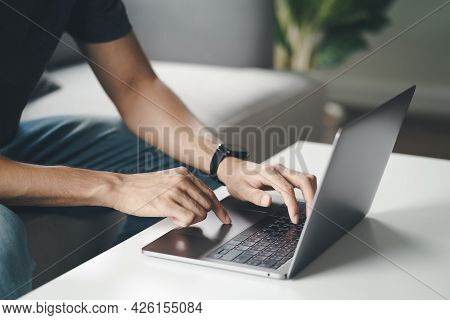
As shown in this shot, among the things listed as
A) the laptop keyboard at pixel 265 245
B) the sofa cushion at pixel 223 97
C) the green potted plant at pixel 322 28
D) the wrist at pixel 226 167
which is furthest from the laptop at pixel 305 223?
the green potted plant at pixel 322 28

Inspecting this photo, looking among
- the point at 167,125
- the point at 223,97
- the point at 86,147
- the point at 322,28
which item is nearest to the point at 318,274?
the point at 167,125

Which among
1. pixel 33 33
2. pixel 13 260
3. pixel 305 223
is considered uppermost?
pixel 33 33

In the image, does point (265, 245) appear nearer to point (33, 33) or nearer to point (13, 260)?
point (13, 260)

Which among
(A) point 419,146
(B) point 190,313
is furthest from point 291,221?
(A) point 419,146

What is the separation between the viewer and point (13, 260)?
87 centimetres

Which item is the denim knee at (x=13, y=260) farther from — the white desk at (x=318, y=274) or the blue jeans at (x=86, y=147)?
the blue jeans at (x=86, y=147)

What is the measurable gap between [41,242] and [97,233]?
0.10 meters

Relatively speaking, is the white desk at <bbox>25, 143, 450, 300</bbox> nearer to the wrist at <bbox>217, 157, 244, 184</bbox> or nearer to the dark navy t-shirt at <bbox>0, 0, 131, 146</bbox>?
the wrist at <bbox>217, 157, 244, 184</bbox>

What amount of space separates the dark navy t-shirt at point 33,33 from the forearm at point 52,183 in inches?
9.9

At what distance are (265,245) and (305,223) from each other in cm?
13

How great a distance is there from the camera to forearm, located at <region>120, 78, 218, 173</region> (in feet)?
4.12

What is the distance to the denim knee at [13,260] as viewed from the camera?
0.84 m

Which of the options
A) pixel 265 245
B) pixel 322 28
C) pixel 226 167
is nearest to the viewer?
pixel 265 245

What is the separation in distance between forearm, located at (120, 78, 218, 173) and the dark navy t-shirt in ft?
0.45
